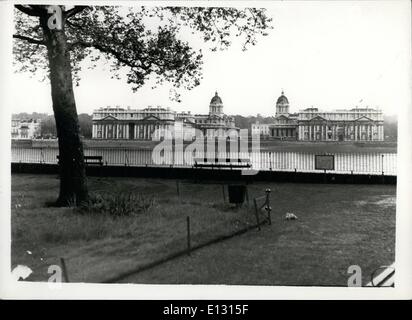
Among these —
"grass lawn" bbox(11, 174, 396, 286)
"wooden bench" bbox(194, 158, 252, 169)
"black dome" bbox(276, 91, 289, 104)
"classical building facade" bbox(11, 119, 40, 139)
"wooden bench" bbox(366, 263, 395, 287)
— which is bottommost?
"wooden bench" bbox(366, 263, 395, 287)

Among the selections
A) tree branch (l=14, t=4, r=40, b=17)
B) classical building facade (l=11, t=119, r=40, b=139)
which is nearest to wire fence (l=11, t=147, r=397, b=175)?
classical building facade (l=11, t=119, r=40, b=139)

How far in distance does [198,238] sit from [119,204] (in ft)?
4.24

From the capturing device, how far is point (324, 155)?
712 centimetres

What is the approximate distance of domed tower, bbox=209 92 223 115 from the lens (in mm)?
5074

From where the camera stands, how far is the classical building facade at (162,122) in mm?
5098

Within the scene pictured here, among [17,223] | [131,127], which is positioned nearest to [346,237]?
[131,127]

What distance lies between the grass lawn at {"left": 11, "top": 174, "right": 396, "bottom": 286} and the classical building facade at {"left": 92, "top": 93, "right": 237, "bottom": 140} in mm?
885

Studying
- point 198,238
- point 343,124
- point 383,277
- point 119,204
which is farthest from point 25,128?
point 383,277

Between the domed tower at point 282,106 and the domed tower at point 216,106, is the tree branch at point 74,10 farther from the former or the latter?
the domed tower at point 282,106

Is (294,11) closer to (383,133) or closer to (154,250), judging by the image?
(383,133)

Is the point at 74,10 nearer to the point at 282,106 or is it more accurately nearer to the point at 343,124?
the point at 282,106

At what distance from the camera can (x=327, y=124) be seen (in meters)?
5.76

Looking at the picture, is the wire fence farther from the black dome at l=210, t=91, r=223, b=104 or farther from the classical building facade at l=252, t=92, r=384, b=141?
the black dome at l=210, t=91, r=223, b=104
